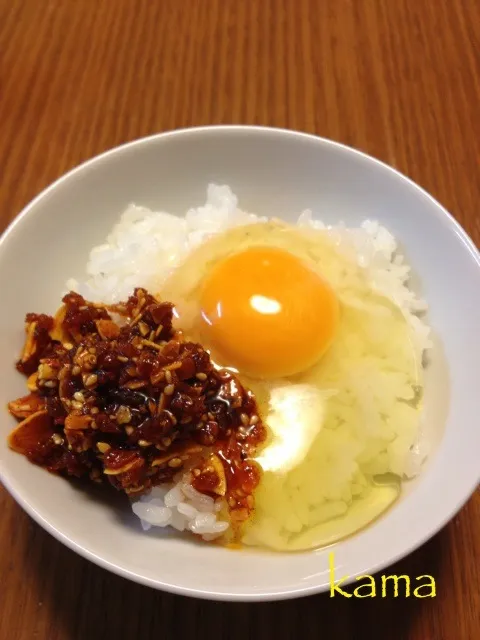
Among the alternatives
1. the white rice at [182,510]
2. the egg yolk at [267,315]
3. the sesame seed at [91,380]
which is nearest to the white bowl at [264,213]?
the white rice at [182,510]

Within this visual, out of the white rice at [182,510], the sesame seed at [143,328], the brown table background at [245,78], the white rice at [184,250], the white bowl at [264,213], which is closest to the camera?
the white bowl at [264,213]

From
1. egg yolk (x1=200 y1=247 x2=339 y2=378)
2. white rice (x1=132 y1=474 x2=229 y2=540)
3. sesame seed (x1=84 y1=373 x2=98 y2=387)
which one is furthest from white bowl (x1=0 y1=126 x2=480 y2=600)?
egg yolk (x1=200 y1=247 x2=339 y2=378)

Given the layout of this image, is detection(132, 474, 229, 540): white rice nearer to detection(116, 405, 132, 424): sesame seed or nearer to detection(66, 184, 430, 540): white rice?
detection(116, 405, 132, 424): sesame seed

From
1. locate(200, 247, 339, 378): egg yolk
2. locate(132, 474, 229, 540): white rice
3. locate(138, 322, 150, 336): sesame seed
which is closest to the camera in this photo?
locate(132, 474, 229, 540): white rice

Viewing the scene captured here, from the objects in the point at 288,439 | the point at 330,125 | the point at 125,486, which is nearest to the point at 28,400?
the point at 125,486

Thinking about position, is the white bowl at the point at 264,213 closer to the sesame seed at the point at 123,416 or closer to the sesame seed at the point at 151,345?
the sesame seed at the point at 123,416

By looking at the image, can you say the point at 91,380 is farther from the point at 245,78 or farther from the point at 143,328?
the point at 245,78
